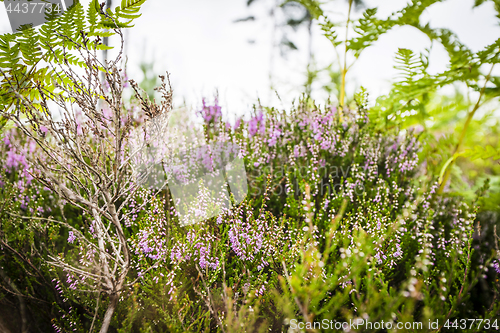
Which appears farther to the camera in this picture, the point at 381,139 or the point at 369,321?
the point at 381,139

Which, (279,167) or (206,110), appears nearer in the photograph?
(279,167)

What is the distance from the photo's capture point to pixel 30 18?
136cm

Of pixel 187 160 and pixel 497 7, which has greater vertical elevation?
pixel 497 7

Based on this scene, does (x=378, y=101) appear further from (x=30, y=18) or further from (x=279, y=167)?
(x=30, y=18)

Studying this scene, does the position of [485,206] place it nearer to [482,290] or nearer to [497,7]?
[482,290]

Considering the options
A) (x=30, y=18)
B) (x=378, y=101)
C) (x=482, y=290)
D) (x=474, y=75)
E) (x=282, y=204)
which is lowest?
(x=482, y=290)

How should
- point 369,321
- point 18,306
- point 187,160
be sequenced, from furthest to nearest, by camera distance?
point 187,160 → point 18,306 → point 369,321

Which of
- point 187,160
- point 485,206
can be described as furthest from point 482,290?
point 187,160

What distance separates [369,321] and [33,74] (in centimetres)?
204

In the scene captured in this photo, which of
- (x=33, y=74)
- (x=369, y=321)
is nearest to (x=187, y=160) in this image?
(x=33, y=74)

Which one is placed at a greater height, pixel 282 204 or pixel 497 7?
pixel 497 7

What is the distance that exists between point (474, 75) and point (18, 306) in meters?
3.95

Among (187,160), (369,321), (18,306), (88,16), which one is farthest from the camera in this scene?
(187,160)

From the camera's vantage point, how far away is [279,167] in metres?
2.40
